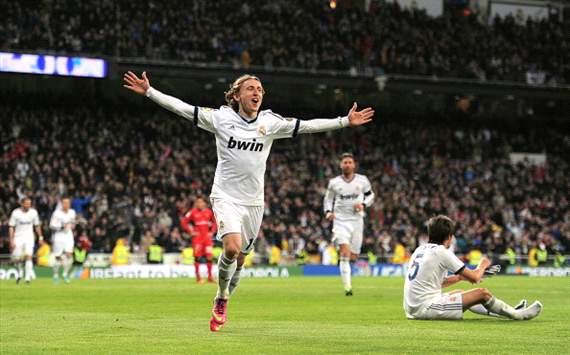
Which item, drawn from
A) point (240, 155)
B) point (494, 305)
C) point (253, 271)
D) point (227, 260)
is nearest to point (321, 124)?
point (240, 155)

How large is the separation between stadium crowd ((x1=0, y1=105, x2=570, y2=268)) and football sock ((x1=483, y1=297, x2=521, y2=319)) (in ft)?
83.5

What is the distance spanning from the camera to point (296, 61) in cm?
4803

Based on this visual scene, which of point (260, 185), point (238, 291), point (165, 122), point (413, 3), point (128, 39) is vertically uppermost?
point (413, 3)

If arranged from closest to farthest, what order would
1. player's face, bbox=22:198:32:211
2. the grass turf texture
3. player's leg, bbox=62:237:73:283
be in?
1. the grass turf texture
2. player's face, bbox=22:198:32:211
3. player's leg, bbox=62:237:73:283

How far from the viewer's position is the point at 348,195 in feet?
71.5

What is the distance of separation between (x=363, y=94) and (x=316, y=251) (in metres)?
14.5

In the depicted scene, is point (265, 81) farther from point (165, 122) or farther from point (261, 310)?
point (261, 310)

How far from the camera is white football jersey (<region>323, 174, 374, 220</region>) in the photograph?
71.1ft

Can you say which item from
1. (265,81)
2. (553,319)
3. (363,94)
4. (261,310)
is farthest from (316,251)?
(553,319)

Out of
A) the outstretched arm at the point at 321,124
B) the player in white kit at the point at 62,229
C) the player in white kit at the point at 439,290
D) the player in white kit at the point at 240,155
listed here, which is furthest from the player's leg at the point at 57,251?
the outstretched arm at the point at 321,124

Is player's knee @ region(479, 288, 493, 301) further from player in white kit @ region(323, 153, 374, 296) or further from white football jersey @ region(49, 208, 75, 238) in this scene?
white football jersey @ region(49, 208, 75, 238)

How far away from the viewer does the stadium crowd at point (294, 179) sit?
40.1 metres

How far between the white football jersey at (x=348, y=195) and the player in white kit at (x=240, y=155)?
31.1ft

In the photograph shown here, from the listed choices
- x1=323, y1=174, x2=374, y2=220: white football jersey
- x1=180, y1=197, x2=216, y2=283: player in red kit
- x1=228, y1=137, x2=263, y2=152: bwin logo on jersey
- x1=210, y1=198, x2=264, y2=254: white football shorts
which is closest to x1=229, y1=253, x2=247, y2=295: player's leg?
x1=210, y1=198, x2=264, y2=254: white football shorts
